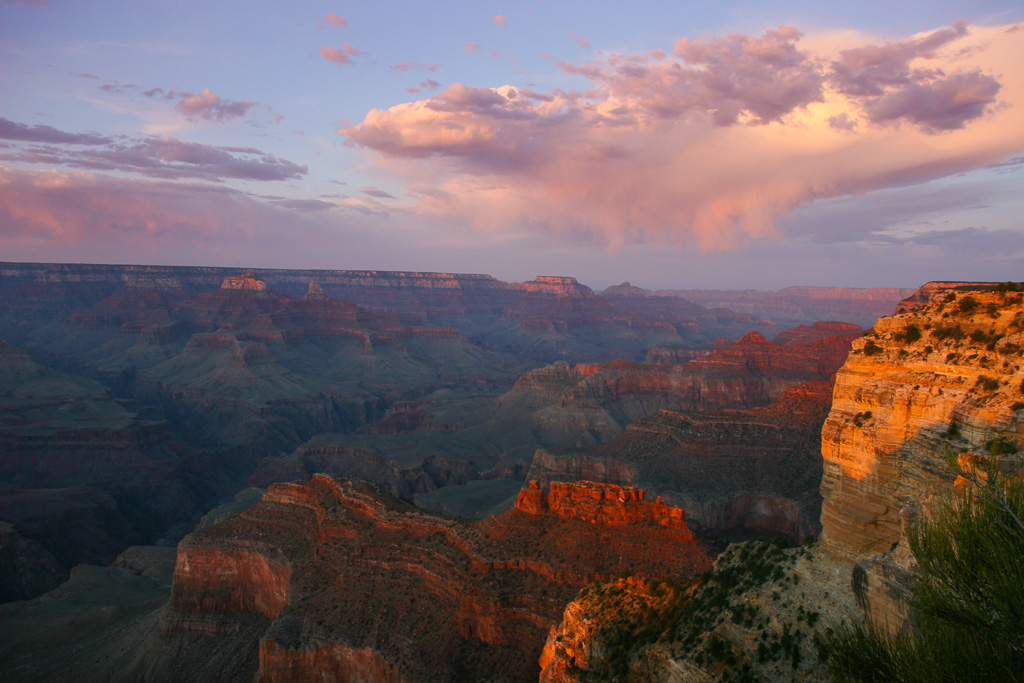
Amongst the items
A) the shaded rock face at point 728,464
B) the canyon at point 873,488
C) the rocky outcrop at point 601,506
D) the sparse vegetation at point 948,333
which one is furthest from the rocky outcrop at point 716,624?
the shaded rock face at point 728,464

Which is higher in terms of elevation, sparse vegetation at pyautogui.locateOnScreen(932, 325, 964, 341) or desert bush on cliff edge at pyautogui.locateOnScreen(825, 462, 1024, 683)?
sparse vegetation at pyautogui.locateOnScreen(932, 325, 964, 341)

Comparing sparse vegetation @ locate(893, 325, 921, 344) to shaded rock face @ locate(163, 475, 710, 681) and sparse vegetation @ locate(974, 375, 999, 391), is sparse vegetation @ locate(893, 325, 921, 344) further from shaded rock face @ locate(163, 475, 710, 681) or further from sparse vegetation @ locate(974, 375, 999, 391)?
shaded rock face @ locate(163, 475, 710, 681)

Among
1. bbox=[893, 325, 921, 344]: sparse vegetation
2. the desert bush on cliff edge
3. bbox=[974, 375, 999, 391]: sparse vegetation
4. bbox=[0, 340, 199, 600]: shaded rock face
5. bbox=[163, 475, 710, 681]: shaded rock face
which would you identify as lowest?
bbox=[0, 340, 199, 600]: shaded rock face

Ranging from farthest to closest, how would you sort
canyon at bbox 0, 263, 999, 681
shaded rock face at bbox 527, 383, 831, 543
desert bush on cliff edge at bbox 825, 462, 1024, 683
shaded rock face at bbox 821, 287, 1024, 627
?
shaded rock face at bbox 527, 383, 831, 543
canyon at bbox 0, 263, 999, 681
shaded rock face at bbox 821, 287, 1024, 627
desert bush on cliff edge at bbox 825, 462, 1024, 683

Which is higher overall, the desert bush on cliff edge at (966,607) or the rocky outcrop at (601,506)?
the desert bush on cliff edge at (966,607)

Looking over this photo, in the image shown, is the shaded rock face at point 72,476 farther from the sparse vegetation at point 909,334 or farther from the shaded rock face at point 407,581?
the sparse vegetation at point 909,334

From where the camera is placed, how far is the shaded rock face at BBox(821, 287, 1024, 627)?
49.3 ft

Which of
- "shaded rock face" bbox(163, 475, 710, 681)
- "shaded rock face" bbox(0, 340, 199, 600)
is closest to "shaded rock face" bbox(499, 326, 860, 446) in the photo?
"shaded rock face" bbox(0, 340, 199, 600)

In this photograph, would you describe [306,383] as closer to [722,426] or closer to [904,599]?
[722,426]

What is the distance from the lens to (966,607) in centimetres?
1088

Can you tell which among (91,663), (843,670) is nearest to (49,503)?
(91,663)

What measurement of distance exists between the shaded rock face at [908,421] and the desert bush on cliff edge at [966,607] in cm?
259

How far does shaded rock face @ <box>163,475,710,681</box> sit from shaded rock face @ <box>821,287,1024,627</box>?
1550cm

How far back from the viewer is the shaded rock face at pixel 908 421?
15031 mm
